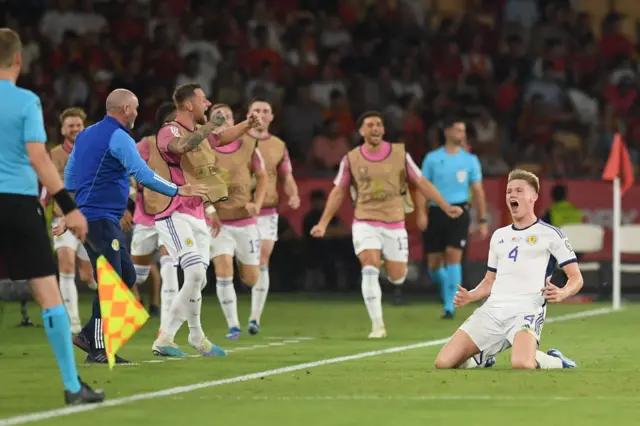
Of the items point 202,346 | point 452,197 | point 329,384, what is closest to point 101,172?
point 202,346

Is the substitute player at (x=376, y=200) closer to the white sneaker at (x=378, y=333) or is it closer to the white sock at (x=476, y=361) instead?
the white sneaker at (x=378, y=333)

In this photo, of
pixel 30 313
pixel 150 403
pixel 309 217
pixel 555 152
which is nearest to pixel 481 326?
pixel 150 403

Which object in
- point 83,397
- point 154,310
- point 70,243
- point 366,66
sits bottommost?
point 154,310

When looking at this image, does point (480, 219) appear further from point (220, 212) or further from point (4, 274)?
point (4, 274)

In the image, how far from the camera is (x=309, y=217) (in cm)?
2445

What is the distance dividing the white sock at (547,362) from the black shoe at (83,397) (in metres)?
3.80

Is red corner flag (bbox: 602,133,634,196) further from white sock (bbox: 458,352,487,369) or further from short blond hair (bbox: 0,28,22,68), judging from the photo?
short blond hair (bbox: 0,28,22,68)

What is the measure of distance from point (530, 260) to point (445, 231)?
8259mm

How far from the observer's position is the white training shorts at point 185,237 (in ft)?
43.8

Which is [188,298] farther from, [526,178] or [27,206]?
[27,206]

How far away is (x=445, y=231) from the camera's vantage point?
20.2 m

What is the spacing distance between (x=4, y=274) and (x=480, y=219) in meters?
8.24

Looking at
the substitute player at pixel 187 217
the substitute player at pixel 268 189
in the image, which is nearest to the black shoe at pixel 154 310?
the substitute player at pixel 268 189

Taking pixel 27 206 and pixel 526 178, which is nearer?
pixel 27 206
